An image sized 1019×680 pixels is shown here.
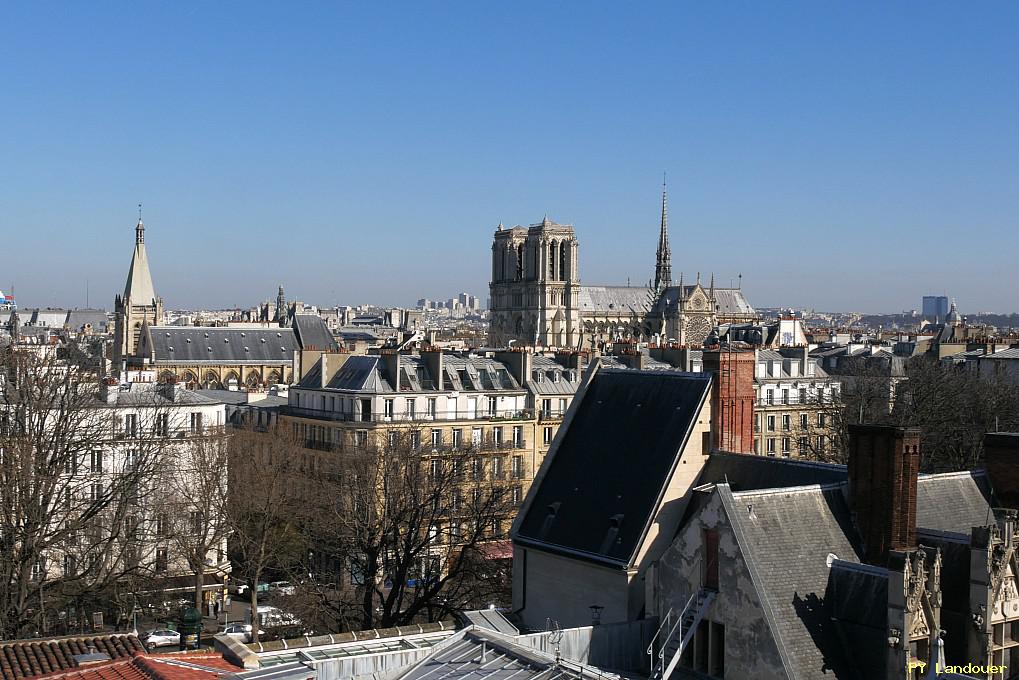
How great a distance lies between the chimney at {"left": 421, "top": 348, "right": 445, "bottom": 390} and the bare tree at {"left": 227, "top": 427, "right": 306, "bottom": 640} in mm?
8460

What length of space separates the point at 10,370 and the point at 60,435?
11.8 ft

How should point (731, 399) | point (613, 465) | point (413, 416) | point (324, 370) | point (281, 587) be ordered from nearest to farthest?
point (731, 399)
point (613, 465)
point (281, 587)
point (413, 416)
point (324, 370)

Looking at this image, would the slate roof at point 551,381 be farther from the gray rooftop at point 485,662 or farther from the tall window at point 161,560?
the gray rooftop at point 485,662

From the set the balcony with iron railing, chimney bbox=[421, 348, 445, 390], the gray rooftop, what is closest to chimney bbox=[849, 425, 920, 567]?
the gray rooftop

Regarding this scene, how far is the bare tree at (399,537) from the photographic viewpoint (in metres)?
34.5

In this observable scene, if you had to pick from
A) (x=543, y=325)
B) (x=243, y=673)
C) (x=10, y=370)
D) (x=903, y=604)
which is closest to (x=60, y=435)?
(x=10, y=370)

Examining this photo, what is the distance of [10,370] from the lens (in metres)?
32.8

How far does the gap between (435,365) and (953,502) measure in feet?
109

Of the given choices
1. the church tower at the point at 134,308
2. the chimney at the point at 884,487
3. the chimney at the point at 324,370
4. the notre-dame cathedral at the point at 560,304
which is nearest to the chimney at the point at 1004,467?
the chimney at the point at 884,487

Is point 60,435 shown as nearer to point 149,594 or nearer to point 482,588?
point 149,594

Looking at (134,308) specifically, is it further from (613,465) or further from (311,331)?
(613,465)

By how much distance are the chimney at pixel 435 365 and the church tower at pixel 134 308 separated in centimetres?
6844

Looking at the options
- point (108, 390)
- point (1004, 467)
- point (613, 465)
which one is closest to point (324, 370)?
point (108, 390)

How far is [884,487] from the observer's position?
20797mm
